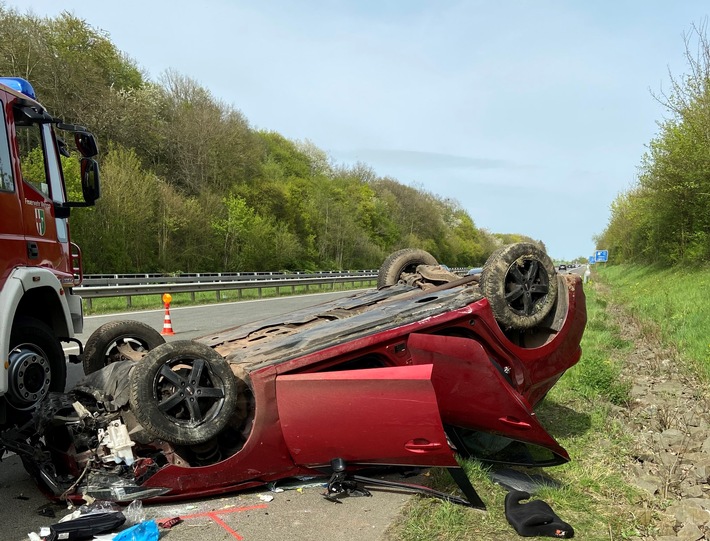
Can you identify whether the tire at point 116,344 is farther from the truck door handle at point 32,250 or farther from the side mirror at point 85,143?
the side mirror at point 85,143

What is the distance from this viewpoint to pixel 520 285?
13.3 feet

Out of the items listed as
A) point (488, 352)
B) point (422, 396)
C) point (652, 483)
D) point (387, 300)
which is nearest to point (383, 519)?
point (422, 396)

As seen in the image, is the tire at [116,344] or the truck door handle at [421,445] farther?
the tire at [116,344]

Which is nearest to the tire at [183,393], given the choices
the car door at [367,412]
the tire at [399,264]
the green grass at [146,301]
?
the car door at [367,412]

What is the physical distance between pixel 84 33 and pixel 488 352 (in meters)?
37.6

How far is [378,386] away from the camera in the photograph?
3.18m

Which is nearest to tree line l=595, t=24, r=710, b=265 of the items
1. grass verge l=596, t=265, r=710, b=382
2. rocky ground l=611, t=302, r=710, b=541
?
grass verge l=596, t=265, r=710, b=382

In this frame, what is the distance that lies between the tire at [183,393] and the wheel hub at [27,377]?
1.01m

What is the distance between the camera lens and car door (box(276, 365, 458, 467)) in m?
3.16

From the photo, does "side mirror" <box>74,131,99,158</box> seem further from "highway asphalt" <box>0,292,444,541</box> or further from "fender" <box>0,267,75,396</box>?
"highway asphalt" <box>0,292,444,541</box>

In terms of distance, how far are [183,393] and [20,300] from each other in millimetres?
1612

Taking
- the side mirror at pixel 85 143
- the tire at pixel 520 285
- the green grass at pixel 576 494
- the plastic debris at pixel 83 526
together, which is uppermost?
the side mirror at pixel 85 143

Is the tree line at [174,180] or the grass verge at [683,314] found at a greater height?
the tree line at [174,180]

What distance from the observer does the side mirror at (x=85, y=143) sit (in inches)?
196
